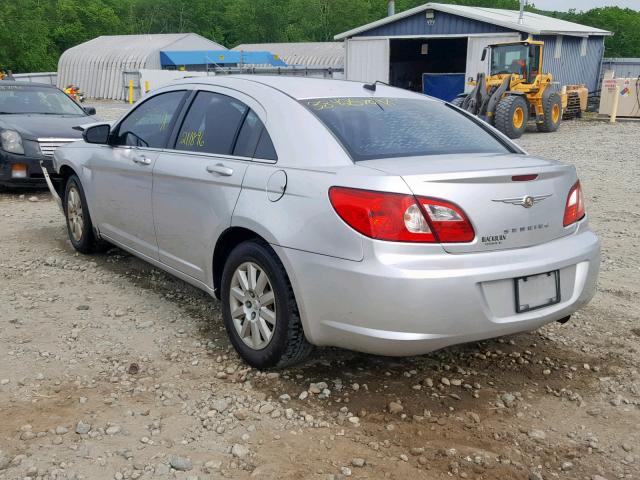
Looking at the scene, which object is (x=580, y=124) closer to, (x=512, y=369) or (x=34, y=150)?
(x=34, y=150)

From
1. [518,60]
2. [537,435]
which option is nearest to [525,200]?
[537,435]

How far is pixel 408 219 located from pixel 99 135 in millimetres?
3115

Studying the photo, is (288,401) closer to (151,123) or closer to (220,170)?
(220,170)

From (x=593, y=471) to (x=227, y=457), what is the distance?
5.18ft

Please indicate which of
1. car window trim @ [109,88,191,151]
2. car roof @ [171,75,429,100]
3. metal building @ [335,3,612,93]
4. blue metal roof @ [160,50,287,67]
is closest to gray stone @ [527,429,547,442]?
car roof @ [171,75,429,100]

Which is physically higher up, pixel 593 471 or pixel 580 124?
pixel 593 471

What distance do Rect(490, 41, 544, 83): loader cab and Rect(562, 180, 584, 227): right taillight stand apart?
16.6m

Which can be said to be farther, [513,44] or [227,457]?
[513,44]

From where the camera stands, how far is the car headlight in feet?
28.5

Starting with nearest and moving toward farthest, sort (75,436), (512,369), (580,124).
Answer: (75,436) → (512,369) → (580,124)

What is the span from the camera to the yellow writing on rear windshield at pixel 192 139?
4285mm

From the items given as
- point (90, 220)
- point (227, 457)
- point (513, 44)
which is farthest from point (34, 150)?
point (513, 44)

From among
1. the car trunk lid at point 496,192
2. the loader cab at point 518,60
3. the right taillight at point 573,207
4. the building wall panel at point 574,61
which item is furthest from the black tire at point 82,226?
the building wall panel at point 574,61

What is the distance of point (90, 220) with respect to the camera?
5.77 metres
